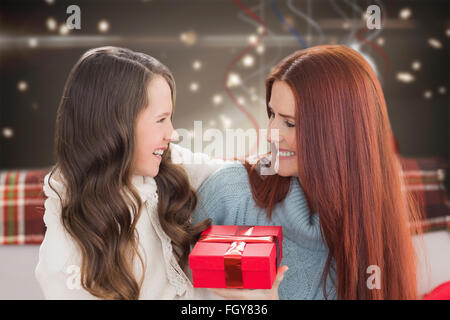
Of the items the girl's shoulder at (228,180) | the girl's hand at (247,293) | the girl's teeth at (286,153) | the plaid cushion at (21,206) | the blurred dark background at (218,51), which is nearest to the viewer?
the girl's hand at (247,293)

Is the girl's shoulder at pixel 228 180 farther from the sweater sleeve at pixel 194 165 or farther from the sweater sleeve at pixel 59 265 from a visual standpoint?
the sweater sleeve at pixel 59 265

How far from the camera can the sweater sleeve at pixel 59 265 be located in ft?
3.31

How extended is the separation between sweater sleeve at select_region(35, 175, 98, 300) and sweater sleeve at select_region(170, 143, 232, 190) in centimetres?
42

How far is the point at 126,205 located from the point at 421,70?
1.14 metres

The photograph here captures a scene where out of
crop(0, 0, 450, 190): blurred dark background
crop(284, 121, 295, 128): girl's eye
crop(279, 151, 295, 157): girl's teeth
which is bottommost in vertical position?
crop(279, 151, 295, 157): girl's teeth

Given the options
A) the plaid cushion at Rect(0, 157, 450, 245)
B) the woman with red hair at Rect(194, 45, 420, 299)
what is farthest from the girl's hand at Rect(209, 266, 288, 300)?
the plaid cushion at Rect(0, 157, 450, 245)

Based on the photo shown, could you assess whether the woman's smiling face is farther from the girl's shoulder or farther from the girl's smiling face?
the girl's smiling face

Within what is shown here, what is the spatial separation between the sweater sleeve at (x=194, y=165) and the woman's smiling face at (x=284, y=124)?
0.23m

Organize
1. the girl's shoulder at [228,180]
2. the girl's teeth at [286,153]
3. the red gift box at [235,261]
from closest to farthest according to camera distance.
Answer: the red gift box at [235,261] → the girl's teeth at [286,153] → the girl's shoulder at [228,180]

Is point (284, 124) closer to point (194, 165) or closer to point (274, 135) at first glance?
point (274, 135)

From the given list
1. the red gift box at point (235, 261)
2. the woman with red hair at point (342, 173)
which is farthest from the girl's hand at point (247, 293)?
the woman with red hair at point (342, 173)

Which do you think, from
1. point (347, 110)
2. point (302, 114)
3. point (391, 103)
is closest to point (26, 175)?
point (302, 114)

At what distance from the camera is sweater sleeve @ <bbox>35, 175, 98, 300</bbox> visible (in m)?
1.01

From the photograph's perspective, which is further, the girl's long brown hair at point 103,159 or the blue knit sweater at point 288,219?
the blue knit sweater at point 288,219
